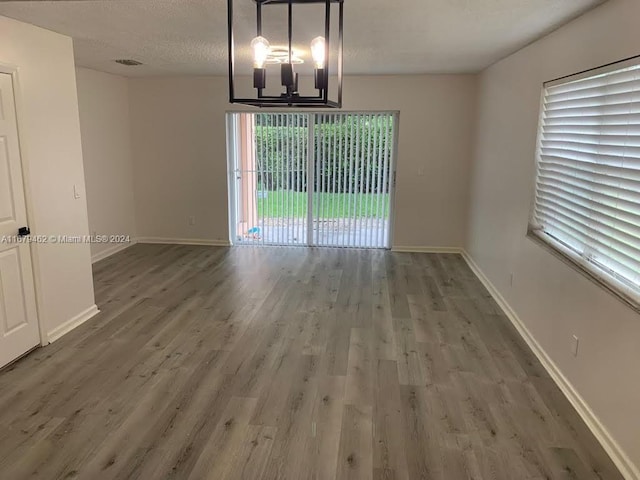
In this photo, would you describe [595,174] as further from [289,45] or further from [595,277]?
[289,45]

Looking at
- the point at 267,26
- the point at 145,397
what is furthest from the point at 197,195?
the point at 145,397

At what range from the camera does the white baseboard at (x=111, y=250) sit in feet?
19.5

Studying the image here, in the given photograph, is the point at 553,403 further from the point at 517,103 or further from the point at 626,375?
the point at 517,103

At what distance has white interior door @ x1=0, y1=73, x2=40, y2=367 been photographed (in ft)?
10.1

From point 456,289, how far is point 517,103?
1.94 metres

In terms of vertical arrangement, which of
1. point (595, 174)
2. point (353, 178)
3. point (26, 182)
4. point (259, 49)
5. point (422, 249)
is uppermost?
point (259, 49)

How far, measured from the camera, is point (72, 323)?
387 cm

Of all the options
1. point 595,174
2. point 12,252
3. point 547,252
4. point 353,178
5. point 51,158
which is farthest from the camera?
point 353,178

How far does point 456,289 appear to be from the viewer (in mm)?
4969

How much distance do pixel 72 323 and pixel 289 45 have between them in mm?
2957

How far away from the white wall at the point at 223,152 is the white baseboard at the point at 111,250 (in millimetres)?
300

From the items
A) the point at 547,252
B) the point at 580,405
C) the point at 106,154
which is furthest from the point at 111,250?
the point at 580,405

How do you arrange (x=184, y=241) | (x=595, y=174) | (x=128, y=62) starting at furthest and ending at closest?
(x=184, y=241), (x=128, y=62), (x=595, y=174)

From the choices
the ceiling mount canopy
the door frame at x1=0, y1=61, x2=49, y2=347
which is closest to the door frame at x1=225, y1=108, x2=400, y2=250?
the ceiling mount canopy
